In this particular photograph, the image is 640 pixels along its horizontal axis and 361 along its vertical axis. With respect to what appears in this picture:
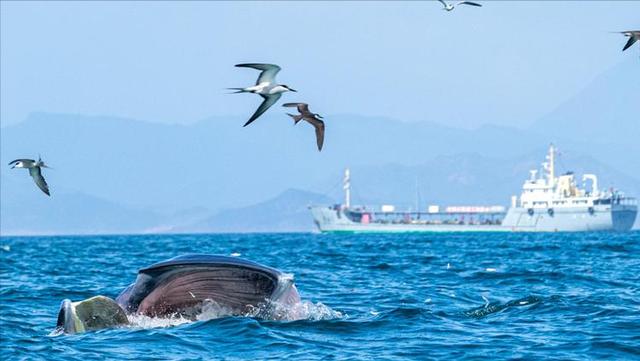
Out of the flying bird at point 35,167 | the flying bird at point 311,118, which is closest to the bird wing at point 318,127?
the flying bird at point 311,118

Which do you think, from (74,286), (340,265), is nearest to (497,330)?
(74,286)

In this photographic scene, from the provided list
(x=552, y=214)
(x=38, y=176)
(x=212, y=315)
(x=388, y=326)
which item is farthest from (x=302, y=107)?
(x=552, y=214)

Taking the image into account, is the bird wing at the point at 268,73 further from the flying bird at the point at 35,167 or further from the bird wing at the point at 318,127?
the flying bird at the point at 35,167

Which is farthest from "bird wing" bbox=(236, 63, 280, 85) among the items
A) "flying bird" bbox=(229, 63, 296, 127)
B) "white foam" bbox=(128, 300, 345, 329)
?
"white foam" bbox=(128, 300, 345, 329)

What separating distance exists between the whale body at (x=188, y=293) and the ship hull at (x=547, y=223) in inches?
6220

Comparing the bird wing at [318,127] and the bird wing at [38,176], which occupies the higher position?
the bird wing at [318,127]

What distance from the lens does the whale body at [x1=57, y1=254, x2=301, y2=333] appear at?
14.7m

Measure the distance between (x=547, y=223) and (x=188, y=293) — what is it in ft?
524

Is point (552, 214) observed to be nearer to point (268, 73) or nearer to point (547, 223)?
point (547, 223)

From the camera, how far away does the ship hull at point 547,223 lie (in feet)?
557

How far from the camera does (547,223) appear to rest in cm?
17088

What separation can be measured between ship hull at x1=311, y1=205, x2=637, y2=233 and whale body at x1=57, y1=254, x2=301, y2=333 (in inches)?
6220

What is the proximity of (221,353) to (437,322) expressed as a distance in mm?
4918

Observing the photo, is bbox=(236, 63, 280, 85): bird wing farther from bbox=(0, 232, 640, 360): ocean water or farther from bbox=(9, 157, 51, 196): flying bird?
bbox=(9, 157, 51, 196): flying bird
